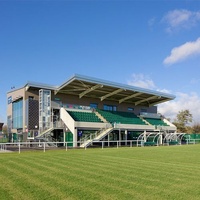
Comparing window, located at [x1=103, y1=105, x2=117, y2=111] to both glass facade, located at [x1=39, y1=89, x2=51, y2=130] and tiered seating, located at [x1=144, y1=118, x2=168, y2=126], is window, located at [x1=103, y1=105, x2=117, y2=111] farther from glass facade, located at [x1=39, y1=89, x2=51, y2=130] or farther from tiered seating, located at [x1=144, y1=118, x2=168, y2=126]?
glass facade, located at [x1=39, y1=89, x2=51, y2=130]

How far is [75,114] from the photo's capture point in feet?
123

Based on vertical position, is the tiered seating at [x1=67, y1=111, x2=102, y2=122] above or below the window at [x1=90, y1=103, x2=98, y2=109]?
below

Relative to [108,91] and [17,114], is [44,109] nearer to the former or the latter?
[17,114]

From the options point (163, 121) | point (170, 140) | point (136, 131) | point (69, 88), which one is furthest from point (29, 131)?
point (163, 121)

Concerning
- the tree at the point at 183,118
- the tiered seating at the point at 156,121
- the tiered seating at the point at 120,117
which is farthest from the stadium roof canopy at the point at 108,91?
the tree at the point at 183,118

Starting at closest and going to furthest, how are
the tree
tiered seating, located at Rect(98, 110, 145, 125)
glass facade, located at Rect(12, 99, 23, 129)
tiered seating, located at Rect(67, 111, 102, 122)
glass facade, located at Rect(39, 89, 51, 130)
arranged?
glass facade, located at Rect(39, 89, 51, 130) → tiered seating, located at Rect(67, 111, 102, 122) → glass facade, located at Rect(12, 99, 23, 129) → tiered seating, located at Rect(98, 110, 145, 125) → the tree

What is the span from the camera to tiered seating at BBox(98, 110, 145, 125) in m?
41.5

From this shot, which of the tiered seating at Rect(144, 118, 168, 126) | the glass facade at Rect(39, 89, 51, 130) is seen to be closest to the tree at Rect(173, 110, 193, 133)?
the tiered seating at Rect(144, 118, 168, 126)

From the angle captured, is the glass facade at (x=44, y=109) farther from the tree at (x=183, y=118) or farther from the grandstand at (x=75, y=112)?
the tree at (x=183, y=118)

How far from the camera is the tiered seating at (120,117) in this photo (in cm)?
4149

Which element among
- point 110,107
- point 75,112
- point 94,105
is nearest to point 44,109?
point 75,112

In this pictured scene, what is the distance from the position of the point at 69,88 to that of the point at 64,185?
32.4 m

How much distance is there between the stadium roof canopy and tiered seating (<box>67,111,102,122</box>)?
11.1ft

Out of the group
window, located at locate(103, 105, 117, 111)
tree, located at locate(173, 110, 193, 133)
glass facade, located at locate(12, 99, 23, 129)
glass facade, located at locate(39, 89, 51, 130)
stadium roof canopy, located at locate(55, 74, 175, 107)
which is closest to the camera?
glass facade, located at locate(39, 89, 51, 130)
